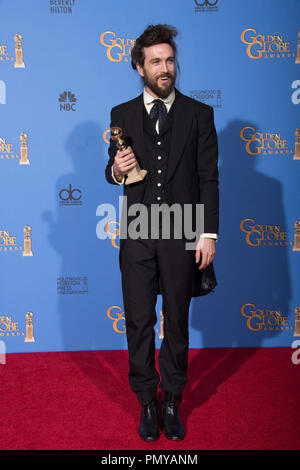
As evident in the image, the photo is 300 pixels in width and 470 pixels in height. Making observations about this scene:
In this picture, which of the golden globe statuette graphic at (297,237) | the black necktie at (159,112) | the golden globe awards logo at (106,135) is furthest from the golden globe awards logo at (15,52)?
the golden globe statuette graphic at (297,237)

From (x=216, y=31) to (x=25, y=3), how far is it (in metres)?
1.30

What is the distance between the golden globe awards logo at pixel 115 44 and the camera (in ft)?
10.3

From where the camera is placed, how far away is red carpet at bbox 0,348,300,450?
2254 mm

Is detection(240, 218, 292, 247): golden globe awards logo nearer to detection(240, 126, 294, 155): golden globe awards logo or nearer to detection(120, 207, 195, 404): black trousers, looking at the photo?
detection(240, 126, 294, 155): golden globe awards logo

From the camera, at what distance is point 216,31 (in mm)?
3166

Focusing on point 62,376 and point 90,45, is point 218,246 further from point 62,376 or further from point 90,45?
point 90,45

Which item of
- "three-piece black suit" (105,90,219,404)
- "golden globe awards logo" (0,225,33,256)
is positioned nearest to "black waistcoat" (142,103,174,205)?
"three-piece black suit" (105,90,219,404)

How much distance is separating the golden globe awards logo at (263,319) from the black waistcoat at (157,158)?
159 centimetres

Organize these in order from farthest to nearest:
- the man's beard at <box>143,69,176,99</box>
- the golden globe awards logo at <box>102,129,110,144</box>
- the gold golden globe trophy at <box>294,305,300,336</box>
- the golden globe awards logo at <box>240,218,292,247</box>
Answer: the gold golden globe trophy at <box>294,305,300,336</box> → the golden globe awards logo at <box>240,218,292,247</box> → the golden globe awards logo at <box>102,129,110,144</box> → the man's beard at <box>143,69,176,99</box>

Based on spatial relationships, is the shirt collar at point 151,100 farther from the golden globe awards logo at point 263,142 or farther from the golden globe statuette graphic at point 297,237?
the golden globe statuette graphic at point 297,237

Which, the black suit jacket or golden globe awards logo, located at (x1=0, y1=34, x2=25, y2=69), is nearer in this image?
the black suit jacket

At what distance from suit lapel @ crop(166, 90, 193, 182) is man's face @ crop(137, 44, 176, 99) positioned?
11 cm

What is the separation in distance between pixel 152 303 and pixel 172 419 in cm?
58
